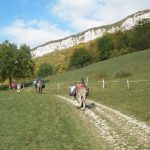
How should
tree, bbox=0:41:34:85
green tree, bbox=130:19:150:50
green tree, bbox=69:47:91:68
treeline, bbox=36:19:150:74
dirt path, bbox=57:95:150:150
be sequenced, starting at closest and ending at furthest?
dirt path, bbox=57:95:150:150 < tree, bbox=0:41:34:85 < green tree, bbox=130:19:150:50 < treeline, bbox=36:19:150:74 < green tree, bbox=69:47:91:68

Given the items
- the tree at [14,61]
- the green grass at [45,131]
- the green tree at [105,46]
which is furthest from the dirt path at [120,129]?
the green tree at [105,46]

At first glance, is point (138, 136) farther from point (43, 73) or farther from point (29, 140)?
point (43, 73)

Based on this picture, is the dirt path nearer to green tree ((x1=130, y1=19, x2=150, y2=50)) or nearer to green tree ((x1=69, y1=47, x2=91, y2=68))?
green tree ((x1=130, y1=19, x2=150, y2=50))

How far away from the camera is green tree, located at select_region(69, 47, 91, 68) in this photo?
5969 inches

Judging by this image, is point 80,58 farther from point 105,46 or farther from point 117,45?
point 117,45

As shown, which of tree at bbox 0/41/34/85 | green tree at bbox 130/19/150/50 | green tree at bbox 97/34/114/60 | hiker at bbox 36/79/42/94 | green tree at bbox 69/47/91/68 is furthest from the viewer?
green tree at bbox 69/47/91/68

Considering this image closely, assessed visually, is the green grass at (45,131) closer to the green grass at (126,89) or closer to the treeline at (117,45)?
the green grass at (126,89)

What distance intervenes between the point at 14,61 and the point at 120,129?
234 feet

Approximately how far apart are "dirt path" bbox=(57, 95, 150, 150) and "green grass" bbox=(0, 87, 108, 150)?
0.55 metres

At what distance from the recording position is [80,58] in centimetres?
15175

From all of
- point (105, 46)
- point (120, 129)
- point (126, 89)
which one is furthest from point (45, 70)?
point (120, 129)

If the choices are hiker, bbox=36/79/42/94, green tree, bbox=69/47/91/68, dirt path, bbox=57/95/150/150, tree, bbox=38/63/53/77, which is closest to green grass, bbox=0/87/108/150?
dirt path, bbox=57/95/150/150

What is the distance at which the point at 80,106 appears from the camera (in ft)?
98.3

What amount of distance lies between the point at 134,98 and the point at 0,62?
57.2 m
